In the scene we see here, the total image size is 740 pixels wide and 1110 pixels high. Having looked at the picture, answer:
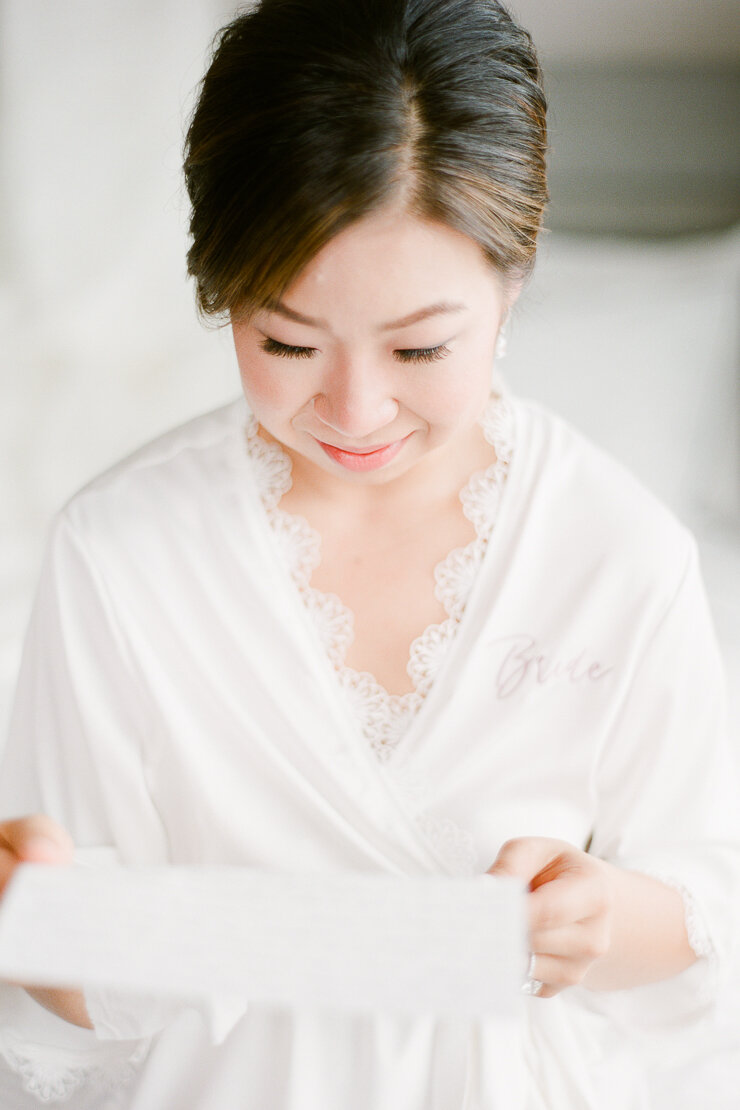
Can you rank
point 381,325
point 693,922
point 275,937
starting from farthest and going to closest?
1. point 693,922
2. point 381,325
3. point 275,937

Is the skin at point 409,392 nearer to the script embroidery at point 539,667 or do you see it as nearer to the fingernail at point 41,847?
the fingernail at point 41,847

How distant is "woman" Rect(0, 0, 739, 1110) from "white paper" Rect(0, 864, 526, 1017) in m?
0.19

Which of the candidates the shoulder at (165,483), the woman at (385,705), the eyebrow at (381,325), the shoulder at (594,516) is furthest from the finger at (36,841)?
the shoulder at (594,516)

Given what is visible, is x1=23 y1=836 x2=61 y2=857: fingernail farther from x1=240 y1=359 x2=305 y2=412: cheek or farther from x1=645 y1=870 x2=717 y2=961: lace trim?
x1=645 y1=870 x2=717 y2=961: lace trim

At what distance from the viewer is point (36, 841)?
71cm

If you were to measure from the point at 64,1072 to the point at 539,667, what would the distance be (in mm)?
577

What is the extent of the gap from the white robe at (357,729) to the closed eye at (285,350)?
0.82 ft

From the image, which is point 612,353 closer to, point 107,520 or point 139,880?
point 107,520

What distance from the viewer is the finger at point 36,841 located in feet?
2.27

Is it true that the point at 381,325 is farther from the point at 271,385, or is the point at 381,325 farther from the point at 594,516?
the point at 594,516

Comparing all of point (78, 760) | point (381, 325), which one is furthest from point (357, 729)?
point (381, 325)

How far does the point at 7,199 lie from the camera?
1679 mm

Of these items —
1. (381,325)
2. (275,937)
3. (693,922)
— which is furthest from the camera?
(693,922)

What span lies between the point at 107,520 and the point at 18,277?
949 mm
